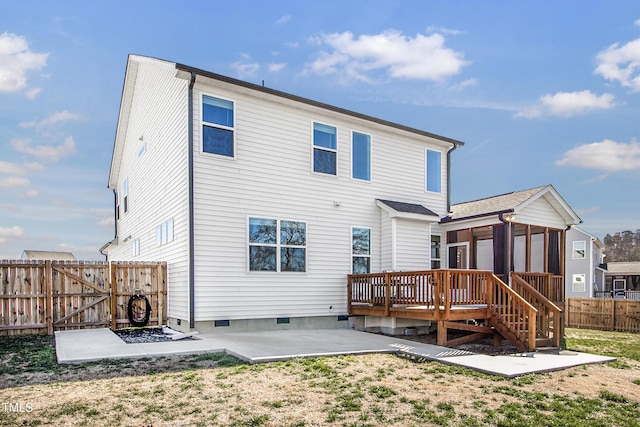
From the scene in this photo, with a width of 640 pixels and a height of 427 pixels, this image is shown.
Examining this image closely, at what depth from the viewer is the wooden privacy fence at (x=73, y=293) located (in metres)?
10.2

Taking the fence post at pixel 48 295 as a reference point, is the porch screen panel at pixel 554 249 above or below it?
above

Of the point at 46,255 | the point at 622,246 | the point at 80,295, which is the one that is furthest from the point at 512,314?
the point at 622,246

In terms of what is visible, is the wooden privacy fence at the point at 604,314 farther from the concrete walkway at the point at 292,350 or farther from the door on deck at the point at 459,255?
the concrete walkway at the point at 292,350

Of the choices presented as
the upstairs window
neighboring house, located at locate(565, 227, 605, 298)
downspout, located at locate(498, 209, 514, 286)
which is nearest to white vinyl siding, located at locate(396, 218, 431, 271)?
downspout, located at locate(498, 209, 514, 286)

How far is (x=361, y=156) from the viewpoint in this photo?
12.9m

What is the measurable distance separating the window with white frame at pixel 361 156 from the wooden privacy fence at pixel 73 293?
5.77m

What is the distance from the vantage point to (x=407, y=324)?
10.7 meters

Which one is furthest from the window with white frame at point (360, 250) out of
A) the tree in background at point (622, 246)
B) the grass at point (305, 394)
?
the tree in background at point (622, 246)

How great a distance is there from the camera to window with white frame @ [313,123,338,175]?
1209 cm

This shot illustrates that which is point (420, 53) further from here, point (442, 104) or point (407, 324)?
point (407, 324)

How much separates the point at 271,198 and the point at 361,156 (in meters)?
3.21

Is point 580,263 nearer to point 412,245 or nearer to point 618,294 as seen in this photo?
point 618,294
